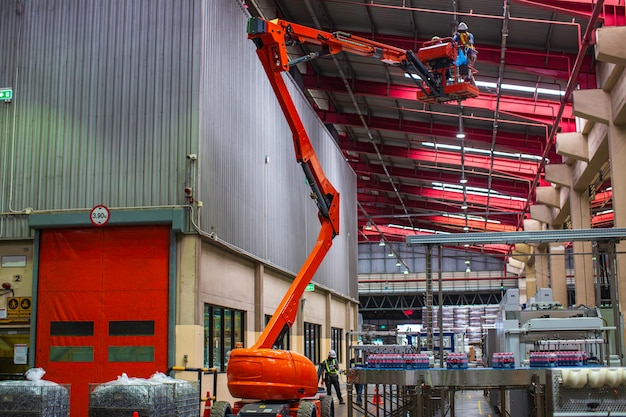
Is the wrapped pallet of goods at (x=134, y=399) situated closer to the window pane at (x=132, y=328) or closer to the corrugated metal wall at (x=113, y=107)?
the window pane at (x=132, y=328)

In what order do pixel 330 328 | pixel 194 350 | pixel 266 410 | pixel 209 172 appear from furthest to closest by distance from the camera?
pixel 330 328
pixel 209 172
pixel 194 350
pixel 266 410

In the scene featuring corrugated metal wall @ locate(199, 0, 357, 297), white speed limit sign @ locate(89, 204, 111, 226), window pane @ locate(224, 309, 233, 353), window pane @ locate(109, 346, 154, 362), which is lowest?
window pane @ locate(109, 346, 154, 362)

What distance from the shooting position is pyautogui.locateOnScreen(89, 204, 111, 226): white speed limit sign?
712 inches

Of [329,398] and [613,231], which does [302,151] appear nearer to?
[329,398]

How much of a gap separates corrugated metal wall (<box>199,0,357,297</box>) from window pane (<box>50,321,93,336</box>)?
3640 millimetres

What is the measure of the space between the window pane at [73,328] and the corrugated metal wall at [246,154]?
11.9 feet

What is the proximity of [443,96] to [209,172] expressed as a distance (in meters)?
6.46

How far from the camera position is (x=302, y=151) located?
18.3 metres

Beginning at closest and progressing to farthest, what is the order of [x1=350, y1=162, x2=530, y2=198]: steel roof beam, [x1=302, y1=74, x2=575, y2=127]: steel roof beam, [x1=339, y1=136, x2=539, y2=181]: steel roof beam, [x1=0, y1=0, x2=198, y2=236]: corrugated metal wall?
[x1=0, y1=0, x2=198, y2=236]: corrugated metal wall, [x1=302, y1=74, x2=575, y2=127]: steel roof beam, [x1=339, y1=136, x2=539, y2=181]: steel roof beam, [x1=350, y1=162, x2=530, y2=198]: steel roof beam

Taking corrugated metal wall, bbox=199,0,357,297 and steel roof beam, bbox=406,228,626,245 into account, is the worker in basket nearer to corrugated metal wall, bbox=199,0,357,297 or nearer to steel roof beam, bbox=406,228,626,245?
steel roof beam, bbox=406,228,626,245

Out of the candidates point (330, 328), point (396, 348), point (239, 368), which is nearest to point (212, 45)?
point (239, 368)

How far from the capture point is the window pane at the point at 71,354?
18.0 meters

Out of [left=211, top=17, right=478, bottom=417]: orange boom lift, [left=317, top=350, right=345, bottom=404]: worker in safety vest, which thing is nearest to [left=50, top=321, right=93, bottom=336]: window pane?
[left=211, top=17, right=478, bottom=417]: orange boom lift

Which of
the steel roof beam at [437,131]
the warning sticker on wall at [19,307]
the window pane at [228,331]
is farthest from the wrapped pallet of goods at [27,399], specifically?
the steel roof beam at [437,131]
